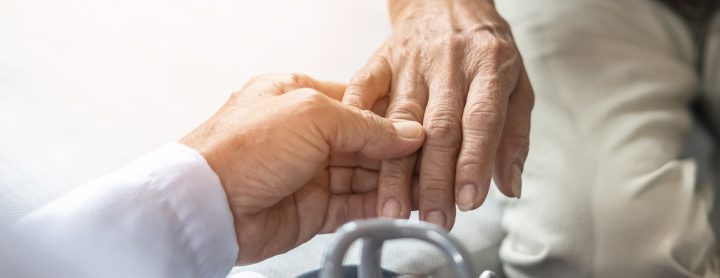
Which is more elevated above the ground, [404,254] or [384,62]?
[384,62]

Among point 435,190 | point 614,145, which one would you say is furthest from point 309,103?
point 614,145

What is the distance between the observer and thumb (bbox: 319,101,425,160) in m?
0.72

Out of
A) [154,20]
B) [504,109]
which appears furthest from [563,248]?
[154,20]

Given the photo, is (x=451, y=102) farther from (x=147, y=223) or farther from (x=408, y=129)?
(x=147, y=223)

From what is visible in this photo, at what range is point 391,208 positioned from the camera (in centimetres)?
75

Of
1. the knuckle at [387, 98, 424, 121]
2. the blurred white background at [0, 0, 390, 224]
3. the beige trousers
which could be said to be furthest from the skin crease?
the blurred white background at [0, 0, 390, 224]

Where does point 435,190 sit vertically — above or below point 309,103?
below

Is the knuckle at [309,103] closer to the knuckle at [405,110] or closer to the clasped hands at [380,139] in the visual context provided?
the clasped hands at [380,139]

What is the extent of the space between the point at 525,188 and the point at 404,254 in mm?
191

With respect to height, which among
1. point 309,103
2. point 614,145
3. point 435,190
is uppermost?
point 309,103

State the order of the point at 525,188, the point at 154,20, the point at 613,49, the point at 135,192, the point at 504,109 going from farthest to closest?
the point at 154,20
the point at 613,49
the point at 525,188
the point at 504,109
the point at 135,192

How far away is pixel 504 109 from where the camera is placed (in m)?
0.81

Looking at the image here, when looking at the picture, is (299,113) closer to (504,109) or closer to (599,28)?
(504,109)

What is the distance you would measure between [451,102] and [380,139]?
0.36 feet
